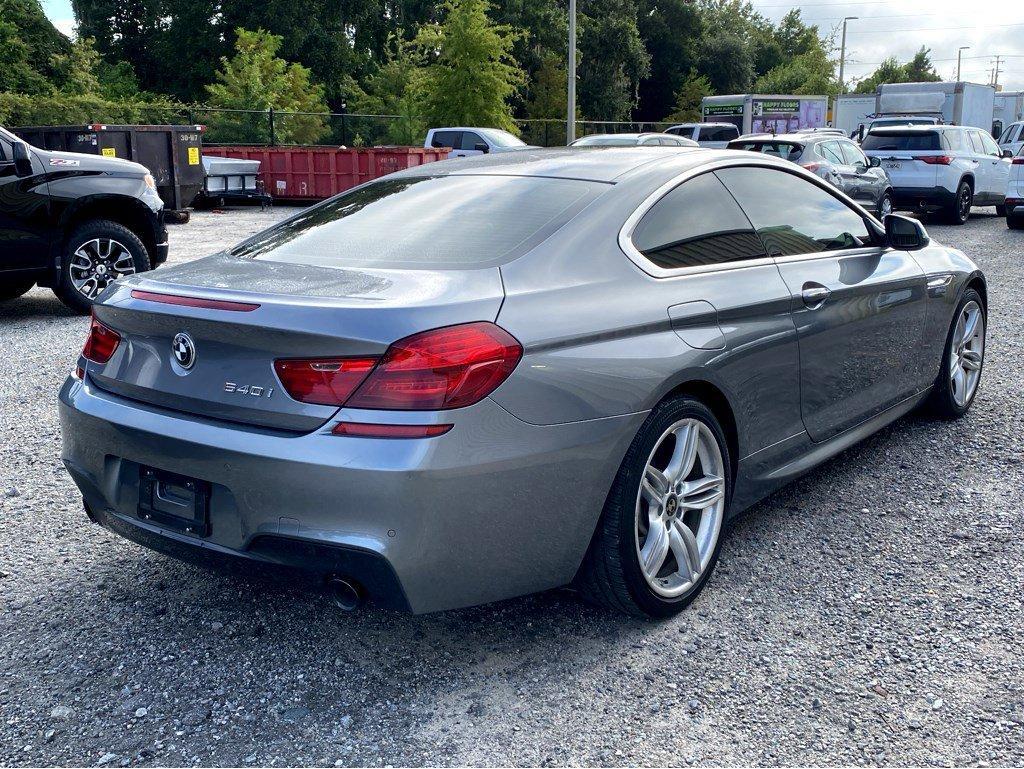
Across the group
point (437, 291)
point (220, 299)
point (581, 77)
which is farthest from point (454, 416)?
point (581, 77)

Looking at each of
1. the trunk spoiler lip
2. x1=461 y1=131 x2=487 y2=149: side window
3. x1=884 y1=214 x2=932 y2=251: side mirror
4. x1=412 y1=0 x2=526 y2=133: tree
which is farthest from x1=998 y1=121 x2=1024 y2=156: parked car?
the trunk spoiler lip

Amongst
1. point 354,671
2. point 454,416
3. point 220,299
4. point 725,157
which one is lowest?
point 354,671

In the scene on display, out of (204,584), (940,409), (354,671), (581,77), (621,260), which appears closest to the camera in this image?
(354,671)

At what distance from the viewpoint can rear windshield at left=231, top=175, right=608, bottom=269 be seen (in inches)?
125

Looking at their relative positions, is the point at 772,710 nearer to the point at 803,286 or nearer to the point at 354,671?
the point at 354,671

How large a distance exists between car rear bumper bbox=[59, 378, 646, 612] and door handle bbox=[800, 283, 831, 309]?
1215mm

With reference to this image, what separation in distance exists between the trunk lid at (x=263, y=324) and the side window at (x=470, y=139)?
21.4m

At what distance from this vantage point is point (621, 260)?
10.6ft

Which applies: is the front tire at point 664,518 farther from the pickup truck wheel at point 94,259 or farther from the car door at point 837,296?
the pickup truck wheel at point 94,259

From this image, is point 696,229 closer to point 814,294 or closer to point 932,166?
point 814,294

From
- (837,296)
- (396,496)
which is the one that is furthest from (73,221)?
(396,496)

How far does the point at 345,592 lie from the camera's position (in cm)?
275

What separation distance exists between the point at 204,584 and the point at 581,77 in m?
55.0

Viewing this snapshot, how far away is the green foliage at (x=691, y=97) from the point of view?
5974cm
